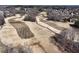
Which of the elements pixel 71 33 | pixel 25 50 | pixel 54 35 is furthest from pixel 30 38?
pixel 71 33

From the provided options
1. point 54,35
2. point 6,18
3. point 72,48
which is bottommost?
point 72,48
